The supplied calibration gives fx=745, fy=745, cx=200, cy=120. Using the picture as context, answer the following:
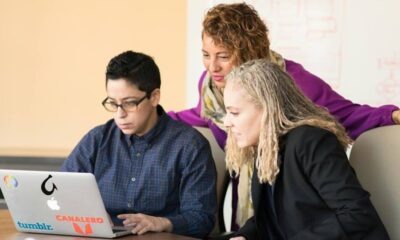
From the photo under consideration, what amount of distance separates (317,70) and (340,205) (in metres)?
1.46

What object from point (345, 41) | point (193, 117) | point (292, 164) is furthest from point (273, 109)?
point (345, 41)

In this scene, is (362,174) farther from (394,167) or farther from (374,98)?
(374,98)

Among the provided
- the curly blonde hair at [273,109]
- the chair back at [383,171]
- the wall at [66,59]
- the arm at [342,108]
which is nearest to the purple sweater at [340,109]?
the arm at [342,108]

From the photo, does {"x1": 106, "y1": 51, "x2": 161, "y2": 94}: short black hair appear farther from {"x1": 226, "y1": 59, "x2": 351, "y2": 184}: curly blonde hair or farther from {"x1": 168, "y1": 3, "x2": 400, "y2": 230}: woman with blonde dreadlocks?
{"x1": 226, "y1": 59, "x2": 351, "y2": 184}: curly blonde hair

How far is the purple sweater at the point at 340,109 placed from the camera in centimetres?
265

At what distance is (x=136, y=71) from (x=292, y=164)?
69 centimetres

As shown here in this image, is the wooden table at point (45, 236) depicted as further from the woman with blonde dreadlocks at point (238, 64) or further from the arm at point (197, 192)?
the woman with blonde dreadlocks at point (238, 64)

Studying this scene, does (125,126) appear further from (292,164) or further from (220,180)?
(292,164)

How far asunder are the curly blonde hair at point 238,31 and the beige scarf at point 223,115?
3.4 inches

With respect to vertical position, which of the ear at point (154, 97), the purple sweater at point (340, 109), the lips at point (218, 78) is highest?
the lips at point (218, 78)

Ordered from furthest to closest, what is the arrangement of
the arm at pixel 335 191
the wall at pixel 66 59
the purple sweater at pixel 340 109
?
1. the wall at pixel 66 59
2. the purple sweater at pixel 340 109
3. the arm at pixel 335 191

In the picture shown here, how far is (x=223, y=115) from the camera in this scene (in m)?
2.85

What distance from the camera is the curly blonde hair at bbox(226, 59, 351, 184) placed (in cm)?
205

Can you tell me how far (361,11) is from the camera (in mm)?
3172
